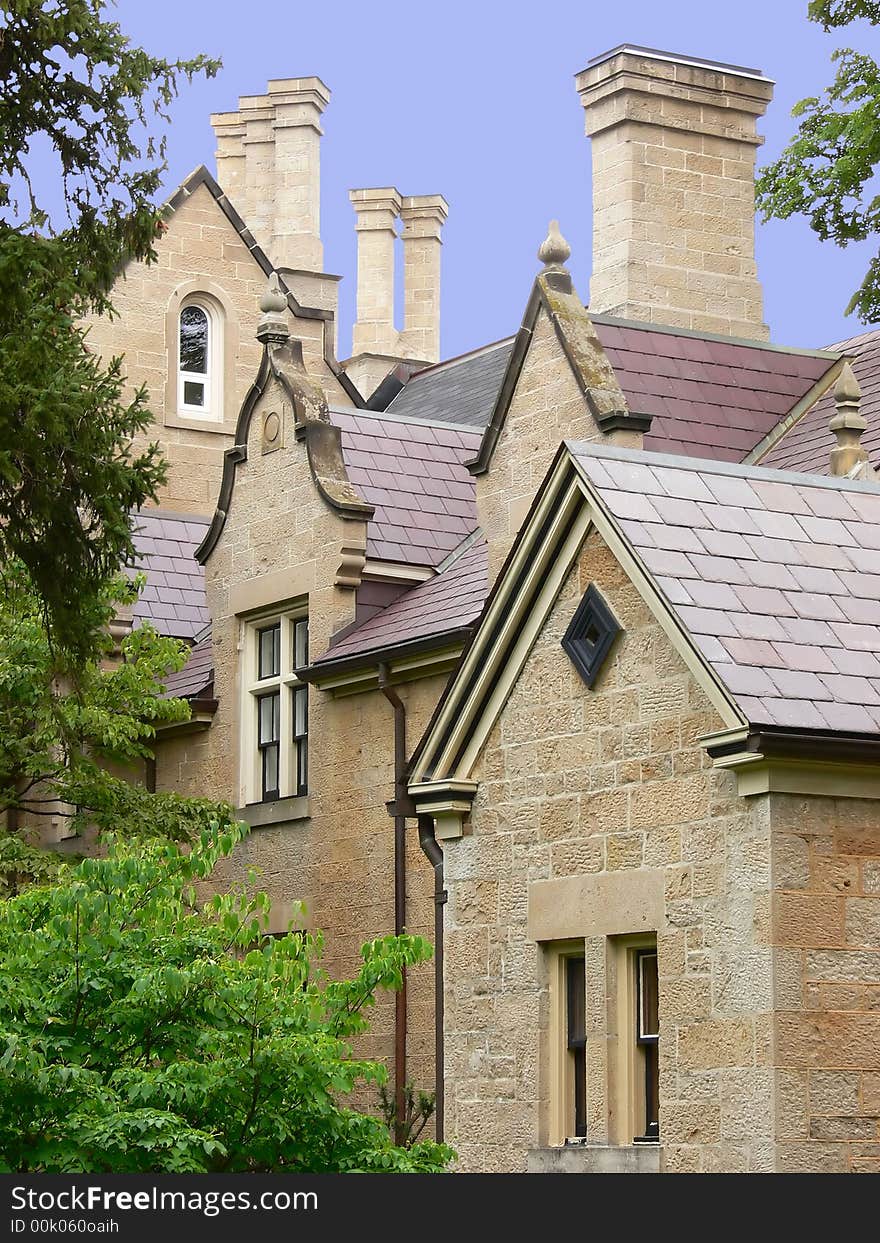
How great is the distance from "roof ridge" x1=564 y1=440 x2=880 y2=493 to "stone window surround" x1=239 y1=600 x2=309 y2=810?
8.87 metres

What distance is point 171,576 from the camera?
27.8m

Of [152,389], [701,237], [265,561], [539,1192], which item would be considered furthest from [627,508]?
[152,389]

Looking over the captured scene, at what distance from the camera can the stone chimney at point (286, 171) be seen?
42312 mm

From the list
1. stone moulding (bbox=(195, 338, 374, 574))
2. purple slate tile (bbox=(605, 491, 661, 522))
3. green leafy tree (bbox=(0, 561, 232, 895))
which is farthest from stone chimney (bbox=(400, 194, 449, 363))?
purple slate tile (bbox=(605, 491, 661, 522))

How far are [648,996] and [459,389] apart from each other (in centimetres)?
1796

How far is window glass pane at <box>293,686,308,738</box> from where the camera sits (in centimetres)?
2417

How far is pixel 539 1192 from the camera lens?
975 centimetres

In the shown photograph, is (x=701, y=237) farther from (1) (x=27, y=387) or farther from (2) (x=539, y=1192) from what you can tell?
(2) (x=539, y=1192)

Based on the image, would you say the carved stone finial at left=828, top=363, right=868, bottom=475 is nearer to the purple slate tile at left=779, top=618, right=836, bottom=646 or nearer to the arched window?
the purple slate tile at left=779, top=618, right=836, bottom=646

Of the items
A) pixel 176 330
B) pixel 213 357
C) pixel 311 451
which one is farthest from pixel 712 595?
pixel 213 357

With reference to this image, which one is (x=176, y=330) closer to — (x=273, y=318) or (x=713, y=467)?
(x=273, y=318)

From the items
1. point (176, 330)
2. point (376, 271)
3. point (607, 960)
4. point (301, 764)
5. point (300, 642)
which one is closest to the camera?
point (607, 960)

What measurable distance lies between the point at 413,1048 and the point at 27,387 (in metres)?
7.39

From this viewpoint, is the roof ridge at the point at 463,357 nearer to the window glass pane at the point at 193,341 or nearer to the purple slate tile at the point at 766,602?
the window glass pane at the point at 193,341
